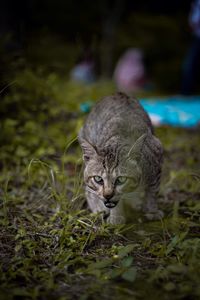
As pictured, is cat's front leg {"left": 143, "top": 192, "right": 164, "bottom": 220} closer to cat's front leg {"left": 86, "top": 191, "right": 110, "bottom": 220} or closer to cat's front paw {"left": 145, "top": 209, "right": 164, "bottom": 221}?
cat's front paw {"left": 145, "top": 209, "right": 164, "bottom": 221}

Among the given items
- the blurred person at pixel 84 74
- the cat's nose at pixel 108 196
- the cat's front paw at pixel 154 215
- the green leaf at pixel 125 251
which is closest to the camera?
the green leaf at pixel 125 251

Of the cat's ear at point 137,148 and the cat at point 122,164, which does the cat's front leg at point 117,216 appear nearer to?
the cat at point 122,164

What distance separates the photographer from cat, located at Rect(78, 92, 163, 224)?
3.09 metres

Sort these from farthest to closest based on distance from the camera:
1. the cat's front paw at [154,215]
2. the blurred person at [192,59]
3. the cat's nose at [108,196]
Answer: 1. the blurred person at [192,59]
2. the cat's front paw at [154,215]
3. the cat's nose at [108,196]

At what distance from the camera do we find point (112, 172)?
10.1 ft

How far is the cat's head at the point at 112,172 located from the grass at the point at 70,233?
14 centimetres

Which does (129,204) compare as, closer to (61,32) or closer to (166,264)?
(166,264)

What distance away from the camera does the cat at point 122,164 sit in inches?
122

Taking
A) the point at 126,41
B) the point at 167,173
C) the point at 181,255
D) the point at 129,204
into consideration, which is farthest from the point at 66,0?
the point at 181,255

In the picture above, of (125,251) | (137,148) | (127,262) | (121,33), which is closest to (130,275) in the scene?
(127,262)

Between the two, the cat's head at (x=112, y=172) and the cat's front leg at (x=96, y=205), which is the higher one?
the cat's head at (x=112, y=172)

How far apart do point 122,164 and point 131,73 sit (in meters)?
6.39

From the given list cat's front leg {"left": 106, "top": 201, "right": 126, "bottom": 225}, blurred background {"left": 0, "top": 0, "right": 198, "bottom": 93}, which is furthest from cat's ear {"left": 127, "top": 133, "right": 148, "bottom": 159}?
blurred background {"left": 0, "top": 0, "right": 198, "bottom": 93}

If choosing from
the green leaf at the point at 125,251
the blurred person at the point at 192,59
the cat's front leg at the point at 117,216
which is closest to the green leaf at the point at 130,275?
the green leaf at the point at 125,251
